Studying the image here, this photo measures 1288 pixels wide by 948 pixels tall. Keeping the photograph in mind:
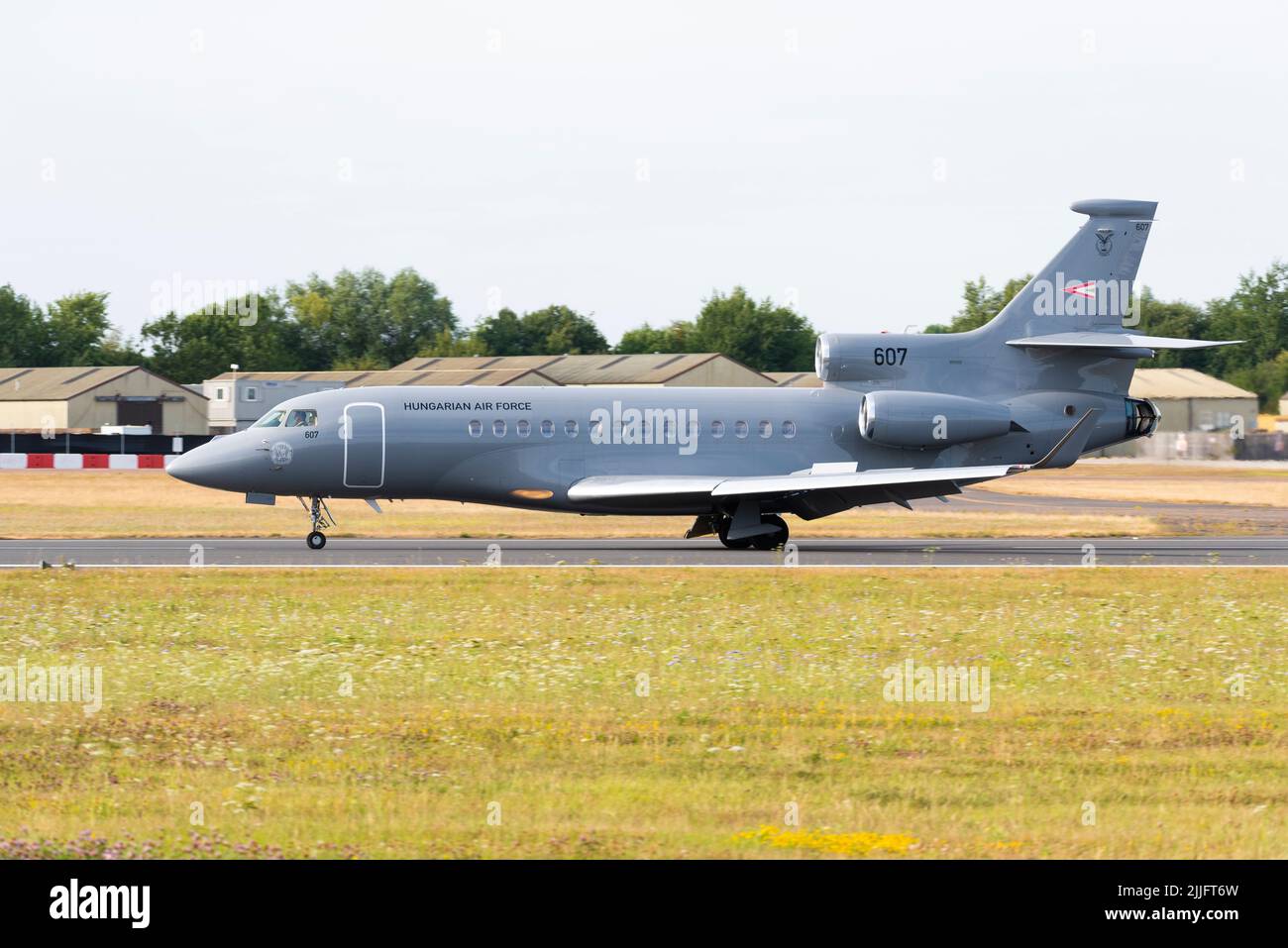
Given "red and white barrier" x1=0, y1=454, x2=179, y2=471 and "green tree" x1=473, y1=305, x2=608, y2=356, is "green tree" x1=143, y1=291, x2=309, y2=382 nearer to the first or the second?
"green tree" x1=473, y1=305, x2=608, y2=356

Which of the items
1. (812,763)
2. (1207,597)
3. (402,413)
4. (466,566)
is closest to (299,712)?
(812,763)

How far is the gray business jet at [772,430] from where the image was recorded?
1228 inches

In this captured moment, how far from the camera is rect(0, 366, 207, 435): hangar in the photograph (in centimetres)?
10256

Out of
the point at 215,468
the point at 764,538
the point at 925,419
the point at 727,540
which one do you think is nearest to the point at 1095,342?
the point at 925,419

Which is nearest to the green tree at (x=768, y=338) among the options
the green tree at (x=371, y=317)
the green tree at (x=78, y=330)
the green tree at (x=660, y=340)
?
the green tree at (x=660, y=340)

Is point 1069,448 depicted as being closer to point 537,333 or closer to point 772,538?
point 772,538

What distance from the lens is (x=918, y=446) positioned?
108 feet

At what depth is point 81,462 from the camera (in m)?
66.5

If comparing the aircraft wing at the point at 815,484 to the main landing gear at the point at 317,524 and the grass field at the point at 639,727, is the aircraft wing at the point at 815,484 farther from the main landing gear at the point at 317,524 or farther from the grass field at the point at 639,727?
the grass field at the point at 639,727

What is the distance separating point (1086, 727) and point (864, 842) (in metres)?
4.56

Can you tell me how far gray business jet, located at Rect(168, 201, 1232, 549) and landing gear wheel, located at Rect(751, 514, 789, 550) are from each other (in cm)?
5

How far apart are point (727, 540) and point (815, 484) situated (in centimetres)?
257

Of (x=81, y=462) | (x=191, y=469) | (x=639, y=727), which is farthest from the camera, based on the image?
(x=81, y=462)

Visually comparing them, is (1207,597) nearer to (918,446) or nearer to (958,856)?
(918,446)
